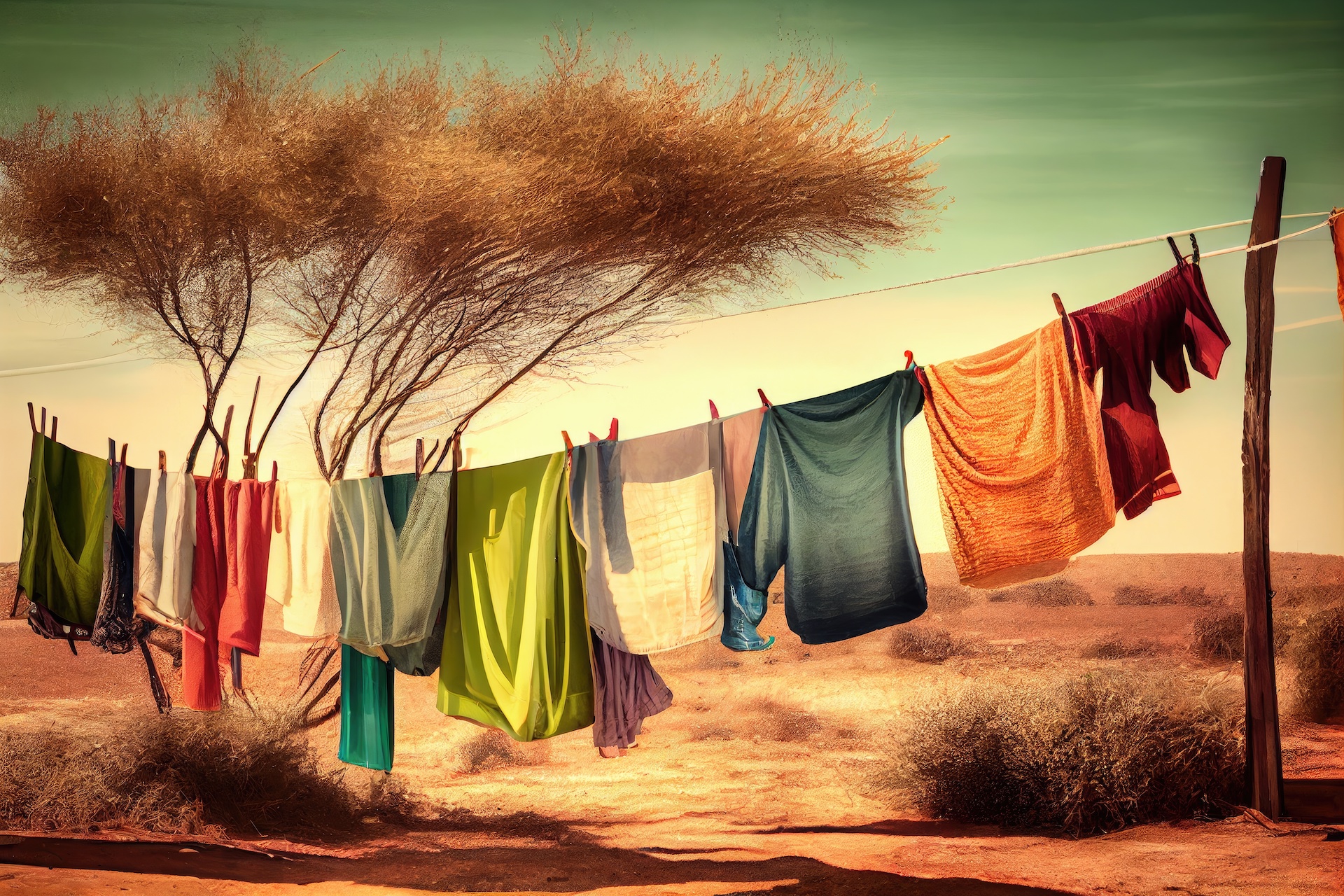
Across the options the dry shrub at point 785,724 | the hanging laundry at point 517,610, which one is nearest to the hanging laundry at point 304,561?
the hanging laundry at point 517,610

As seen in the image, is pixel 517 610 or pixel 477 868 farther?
pixel 477 868

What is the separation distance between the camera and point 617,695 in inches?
140

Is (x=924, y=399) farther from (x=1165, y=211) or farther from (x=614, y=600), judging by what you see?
(x=1165, y=211)

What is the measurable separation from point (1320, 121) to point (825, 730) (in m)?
4.93

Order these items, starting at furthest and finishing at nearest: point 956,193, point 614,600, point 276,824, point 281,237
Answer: point 956,193 → point 281,237 → point 276,824 → point 614,600

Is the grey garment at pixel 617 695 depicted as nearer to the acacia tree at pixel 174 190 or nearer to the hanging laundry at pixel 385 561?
the hanging laundry at pixel 385 561

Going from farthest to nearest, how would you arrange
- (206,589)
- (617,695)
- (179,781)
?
(179,781)
(206,589)
(617,695)

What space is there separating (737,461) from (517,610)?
0.95 meters

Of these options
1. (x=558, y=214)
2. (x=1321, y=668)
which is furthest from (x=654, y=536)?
(x=1321, y=668)

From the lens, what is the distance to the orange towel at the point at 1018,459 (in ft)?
9.68

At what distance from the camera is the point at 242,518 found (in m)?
4.02

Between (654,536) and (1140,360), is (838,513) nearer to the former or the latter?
(654,536)

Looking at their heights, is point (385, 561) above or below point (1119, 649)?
above

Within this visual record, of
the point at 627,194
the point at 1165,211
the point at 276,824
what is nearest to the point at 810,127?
the point at 627,194
